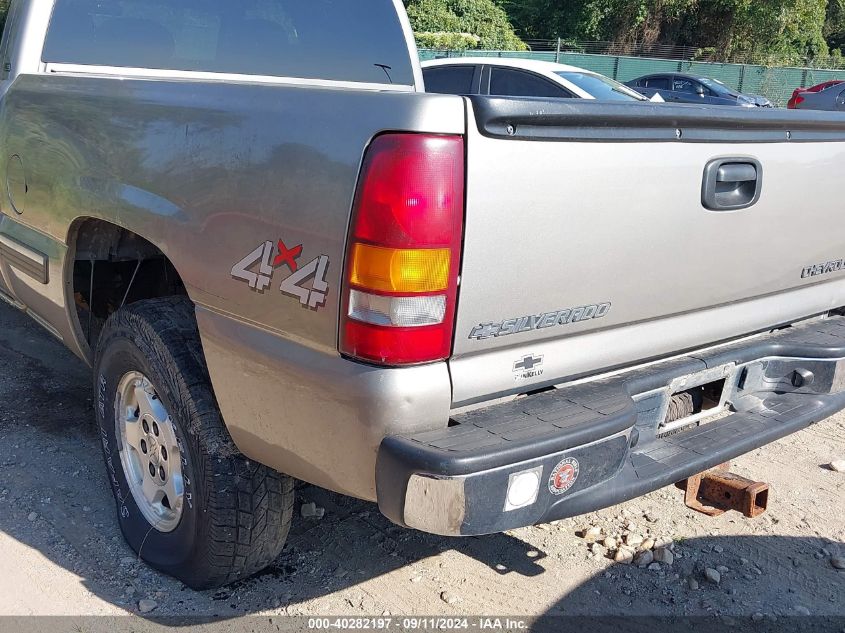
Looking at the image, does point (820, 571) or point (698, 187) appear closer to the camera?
point (698, 187)

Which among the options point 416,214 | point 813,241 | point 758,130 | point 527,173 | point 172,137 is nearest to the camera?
point 416,214

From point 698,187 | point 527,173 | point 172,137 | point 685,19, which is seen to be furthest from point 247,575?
point 685,19

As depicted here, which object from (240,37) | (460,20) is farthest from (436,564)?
(460,20)

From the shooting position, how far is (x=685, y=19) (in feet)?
109

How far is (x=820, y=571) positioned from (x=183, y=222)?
251cm

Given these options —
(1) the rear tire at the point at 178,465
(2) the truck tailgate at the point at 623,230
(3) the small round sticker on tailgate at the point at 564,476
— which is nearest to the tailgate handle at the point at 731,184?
(2) the truck tailgate at the point at 623,230

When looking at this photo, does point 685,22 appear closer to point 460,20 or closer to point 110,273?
point 460,20

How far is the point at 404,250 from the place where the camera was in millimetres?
1940

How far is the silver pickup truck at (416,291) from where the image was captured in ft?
6.48

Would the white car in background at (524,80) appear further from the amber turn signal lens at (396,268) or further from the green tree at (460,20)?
the green tree at (460,20)

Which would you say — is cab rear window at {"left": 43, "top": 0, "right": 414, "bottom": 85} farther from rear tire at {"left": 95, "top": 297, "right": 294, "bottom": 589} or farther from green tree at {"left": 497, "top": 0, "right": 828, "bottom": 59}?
green tree at {"left": 497, "top": 0, "right": 828, "bottom": 59}

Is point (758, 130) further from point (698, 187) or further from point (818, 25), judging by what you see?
point (818, 25)

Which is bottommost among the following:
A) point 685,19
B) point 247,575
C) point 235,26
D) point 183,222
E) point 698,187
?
point 247,575

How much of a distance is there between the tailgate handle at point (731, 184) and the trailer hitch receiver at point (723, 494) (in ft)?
3.08
